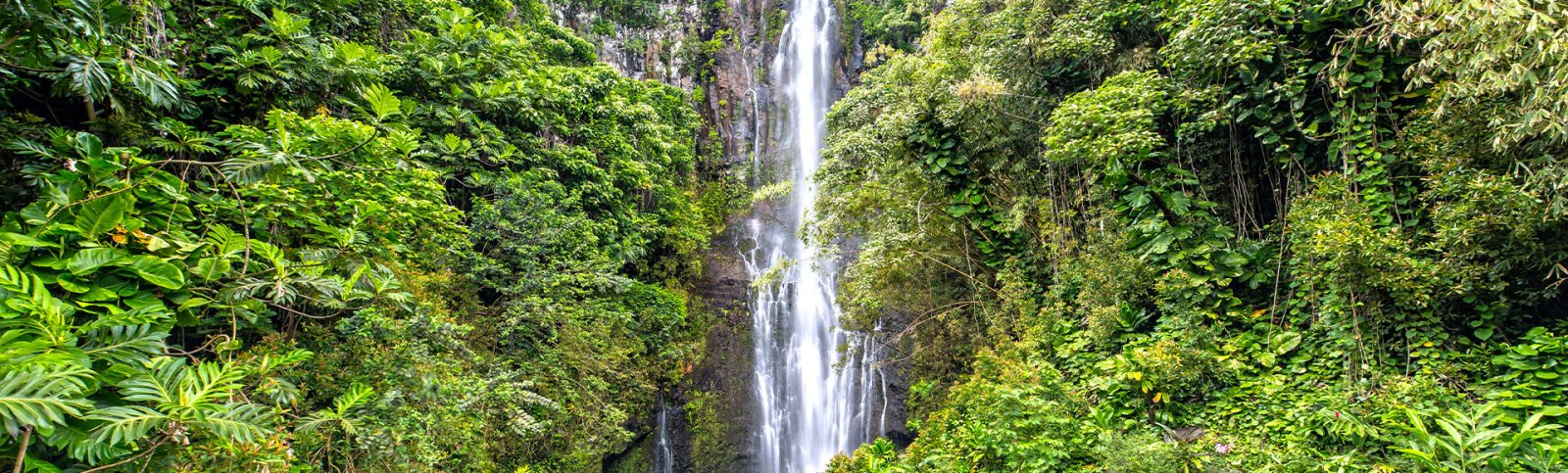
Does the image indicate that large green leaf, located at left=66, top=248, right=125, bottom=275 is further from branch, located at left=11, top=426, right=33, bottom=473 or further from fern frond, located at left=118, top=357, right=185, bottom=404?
branch, located at left=11, top=426, right=33, bottom=473

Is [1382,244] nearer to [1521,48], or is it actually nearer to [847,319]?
[1521,48]

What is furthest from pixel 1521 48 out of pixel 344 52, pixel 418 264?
pixel 418 264

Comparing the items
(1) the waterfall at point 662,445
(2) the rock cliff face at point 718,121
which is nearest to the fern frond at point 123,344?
(2) the rock cliff face at point 718,121

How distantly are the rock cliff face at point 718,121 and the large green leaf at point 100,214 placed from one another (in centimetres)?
1013

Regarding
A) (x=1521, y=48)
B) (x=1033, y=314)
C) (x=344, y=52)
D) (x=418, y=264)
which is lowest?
(x=1033, y=314)

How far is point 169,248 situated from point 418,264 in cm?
403

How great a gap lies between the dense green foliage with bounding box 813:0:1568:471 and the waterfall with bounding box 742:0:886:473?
377cm

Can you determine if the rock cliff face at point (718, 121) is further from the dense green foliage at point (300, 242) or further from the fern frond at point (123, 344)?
the fern frond at point (123, 344)

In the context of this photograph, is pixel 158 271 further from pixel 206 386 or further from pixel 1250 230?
pixel 1250 230

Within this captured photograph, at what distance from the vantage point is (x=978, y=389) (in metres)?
6.05

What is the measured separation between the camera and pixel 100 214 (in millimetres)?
2424

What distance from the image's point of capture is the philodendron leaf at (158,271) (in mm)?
2398

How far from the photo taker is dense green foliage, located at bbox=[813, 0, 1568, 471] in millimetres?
3189

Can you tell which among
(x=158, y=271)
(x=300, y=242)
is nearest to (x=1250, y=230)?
(x=158, y=271)
